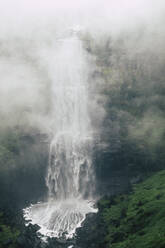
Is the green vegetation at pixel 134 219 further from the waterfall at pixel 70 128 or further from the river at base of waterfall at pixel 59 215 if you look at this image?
the waterfall at pixel 70 128

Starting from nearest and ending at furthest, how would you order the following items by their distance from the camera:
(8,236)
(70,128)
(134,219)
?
(134,219), (8,236), (70,128)

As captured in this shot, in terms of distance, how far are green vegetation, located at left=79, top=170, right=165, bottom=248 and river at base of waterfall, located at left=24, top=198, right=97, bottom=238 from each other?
3867mm

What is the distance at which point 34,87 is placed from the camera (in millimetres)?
118812

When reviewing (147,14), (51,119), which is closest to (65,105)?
(51,119)

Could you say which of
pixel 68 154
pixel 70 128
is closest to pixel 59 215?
pixel 68 154

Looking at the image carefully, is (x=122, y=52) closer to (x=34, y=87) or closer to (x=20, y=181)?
(x=34, y=87)

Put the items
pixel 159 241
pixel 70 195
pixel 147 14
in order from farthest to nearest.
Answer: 1. pixel 147 14
2. pixel 70 195
3. pixel 159 241

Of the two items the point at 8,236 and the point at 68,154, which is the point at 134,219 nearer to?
the point at 8,236

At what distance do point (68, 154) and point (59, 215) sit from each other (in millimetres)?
20572

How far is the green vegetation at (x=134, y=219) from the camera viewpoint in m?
58.6

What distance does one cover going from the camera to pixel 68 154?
330 ft

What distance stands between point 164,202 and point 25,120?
47.3m

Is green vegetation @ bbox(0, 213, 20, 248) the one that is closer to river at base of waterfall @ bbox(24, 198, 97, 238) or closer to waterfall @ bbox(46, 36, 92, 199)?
river at base of waterfall @ bbox(24, 198, 97, 238)

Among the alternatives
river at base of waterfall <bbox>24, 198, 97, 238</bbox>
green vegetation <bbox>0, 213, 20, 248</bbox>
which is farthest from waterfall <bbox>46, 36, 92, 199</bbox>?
green vegetation <bbox>0, 213, 20, 248</bbox>
